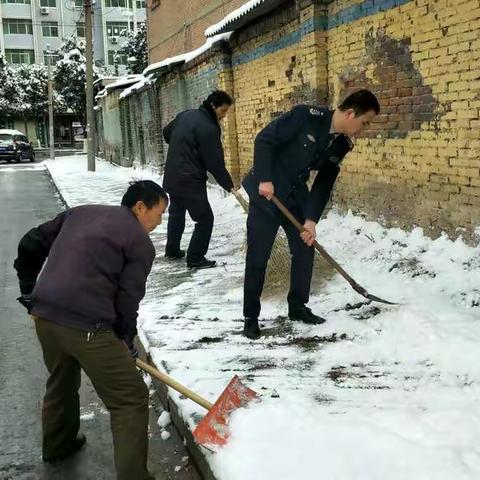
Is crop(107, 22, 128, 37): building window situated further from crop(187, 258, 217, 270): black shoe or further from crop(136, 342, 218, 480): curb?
crop(136, 342, 218, 480): curb

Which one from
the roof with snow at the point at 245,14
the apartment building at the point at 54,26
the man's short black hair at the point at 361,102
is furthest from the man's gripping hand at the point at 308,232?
the apartment building at the point at 54,26

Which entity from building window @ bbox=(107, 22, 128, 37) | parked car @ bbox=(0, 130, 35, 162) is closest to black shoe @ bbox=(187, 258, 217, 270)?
parked car @ bbox=(0, 130, 35, 162)

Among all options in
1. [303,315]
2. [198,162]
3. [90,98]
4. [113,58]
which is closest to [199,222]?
[198,162]

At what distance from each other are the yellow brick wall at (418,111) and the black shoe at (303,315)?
1.56 m

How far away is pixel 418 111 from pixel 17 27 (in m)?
53.6

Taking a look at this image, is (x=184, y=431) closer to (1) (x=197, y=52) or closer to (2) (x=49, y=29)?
(1) (x=197, y=52)

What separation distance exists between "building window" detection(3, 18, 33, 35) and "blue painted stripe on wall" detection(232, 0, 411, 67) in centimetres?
4894

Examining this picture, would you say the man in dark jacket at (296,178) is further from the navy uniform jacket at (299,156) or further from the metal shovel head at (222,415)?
the metal shovel head at (222,415)

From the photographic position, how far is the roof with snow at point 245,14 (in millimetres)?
7926

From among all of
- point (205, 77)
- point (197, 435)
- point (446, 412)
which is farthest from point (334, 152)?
point (205, 77)

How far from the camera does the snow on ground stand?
2.71m

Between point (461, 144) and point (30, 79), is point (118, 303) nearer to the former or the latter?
point (461, 144)

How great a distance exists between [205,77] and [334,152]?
8085 mm

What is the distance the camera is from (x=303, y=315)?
4.56 metres
